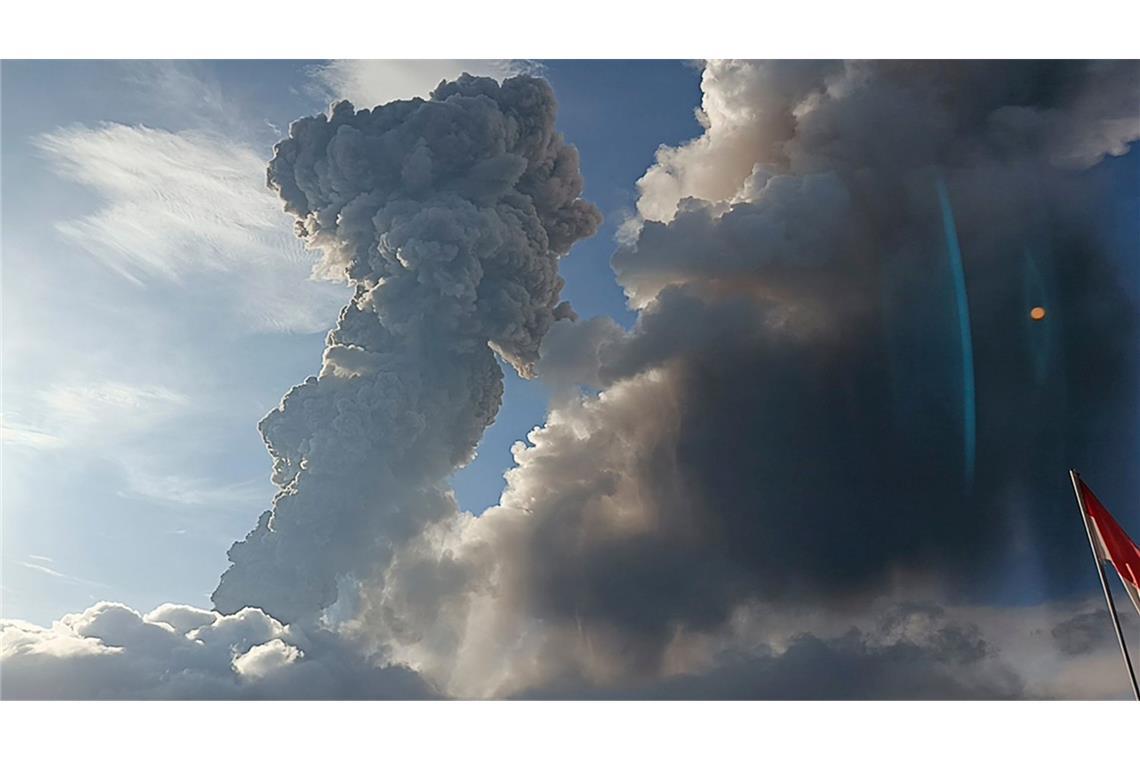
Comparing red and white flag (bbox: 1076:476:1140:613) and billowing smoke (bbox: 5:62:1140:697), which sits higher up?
billowing smoke (bbox: 5:62:1140:697)

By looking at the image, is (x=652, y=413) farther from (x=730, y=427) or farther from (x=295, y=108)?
(x=295, y=108)

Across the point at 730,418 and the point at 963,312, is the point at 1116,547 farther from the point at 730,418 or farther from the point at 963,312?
the point at 730,418

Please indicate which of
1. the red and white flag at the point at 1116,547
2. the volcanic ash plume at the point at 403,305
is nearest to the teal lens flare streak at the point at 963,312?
the red and white flag at the point at 1116,547

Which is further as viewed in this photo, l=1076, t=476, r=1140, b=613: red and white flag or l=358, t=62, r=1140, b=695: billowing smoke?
l=358, t=62, r=1140, b=695: billowing smoke

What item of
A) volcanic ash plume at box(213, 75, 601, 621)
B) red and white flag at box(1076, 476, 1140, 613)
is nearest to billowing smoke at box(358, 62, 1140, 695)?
volcanic ash plume at box(213, 75, 601, 621)

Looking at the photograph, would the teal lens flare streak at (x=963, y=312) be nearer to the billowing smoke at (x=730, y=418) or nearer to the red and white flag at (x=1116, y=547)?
the billowing smoke at (x=730, y=418)

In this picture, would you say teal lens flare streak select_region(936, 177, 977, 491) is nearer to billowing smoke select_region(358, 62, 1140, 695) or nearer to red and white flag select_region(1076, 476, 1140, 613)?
billowing smoke select_region(358, 62, 1140, 695)
